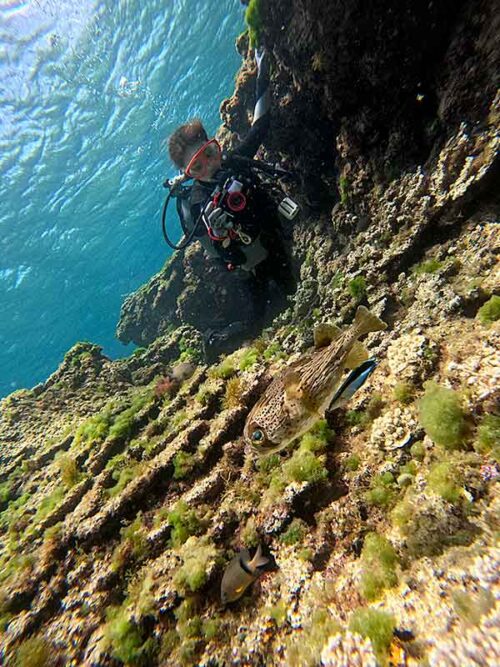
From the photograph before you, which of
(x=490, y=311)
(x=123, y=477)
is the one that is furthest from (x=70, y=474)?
(x=490, y=311)

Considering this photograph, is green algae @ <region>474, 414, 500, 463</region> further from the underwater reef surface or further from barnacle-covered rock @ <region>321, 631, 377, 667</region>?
barnacle-covered rock @ <region>321, 631, 377, 667</region>

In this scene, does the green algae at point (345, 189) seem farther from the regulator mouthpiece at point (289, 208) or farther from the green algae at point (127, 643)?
the green algae at point (127, 643)

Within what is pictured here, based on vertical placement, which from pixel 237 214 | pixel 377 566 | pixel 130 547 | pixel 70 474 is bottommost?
pixel 377 566

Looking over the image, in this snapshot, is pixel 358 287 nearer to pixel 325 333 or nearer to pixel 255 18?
pixel 325 333

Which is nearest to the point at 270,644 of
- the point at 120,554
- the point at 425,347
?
the point at 120,554

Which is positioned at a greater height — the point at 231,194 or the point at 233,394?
the point at 231,194

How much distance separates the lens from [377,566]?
8.65ft

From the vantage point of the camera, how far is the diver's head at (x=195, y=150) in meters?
6.20

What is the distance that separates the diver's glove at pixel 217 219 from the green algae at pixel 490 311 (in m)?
4.07

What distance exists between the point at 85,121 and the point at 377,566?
1061 inches

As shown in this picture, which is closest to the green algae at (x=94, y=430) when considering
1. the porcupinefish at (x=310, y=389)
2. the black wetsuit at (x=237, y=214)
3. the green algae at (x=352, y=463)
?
the black wetsuit at (x=237, y=214)

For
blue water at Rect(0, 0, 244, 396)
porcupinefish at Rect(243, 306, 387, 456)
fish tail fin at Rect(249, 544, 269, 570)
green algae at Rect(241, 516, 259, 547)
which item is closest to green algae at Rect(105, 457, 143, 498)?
green algae at Rect(241, 516, 259, 547)

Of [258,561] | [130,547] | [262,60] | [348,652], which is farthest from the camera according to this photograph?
[262,60]

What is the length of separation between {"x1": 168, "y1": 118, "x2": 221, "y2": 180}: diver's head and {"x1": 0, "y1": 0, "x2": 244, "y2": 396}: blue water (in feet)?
47.8
